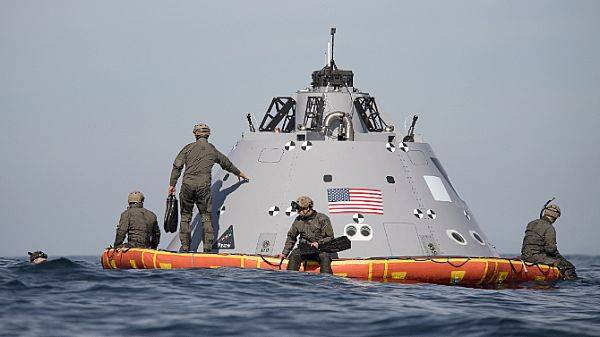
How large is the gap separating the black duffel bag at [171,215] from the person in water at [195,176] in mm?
145

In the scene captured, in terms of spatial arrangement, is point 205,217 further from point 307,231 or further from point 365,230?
point 365,230

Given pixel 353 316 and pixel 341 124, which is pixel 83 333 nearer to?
pixel 353 316

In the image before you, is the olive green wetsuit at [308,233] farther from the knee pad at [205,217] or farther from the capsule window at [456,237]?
the capsule window at [456,237]

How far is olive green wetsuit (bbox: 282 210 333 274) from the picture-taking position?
18.9 meters

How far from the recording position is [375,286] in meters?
17.3

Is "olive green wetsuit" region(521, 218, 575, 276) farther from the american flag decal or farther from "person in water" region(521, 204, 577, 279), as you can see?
the american flag decal

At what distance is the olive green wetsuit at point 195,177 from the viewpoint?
70.4ft

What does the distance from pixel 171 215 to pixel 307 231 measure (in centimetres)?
371

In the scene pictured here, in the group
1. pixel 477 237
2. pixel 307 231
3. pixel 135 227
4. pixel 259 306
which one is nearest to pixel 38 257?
pixel 135 227

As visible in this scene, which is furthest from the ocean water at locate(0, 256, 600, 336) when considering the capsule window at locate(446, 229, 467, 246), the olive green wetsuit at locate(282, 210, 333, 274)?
the capsule window at locate(446, 229, 467, 246)

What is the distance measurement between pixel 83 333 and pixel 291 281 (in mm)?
5847

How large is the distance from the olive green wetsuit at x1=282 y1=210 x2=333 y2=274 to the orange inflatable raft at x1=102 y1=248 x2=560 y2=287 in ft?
0.77

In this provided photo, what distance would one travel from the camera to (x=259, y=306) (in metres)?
13.8

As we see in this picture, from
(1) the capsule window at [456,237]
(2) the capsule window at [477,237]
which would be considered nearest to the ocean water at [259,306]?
(1) the capsule window at [456,237]
